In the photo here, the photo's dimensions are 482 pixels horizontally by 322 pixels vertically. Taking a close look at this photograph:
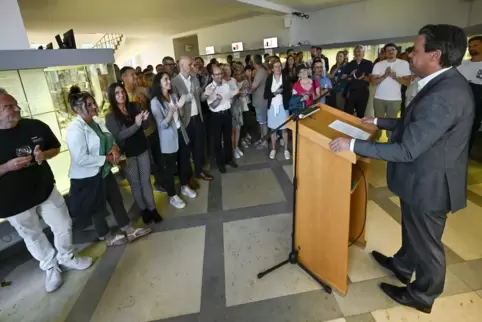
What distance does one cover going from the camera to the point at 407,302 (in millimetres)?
1824

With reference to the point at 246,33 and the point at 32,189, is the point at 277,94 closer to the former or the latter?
the point at 32,189

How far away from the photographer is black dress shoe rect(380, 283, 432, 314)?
1.79m

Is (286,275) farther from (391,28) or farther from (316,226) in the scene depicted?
(391,28)

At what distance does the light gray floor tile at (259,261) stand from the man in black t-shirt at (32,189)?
4.37ft

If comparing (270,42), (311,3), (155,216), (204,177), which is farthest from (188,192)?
(270,42)

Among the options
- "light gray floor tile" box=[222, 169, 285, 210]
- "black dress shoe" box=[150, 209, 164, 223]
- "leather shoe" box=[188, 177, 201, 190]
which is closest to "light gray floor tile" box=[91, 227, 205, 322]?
"black dress shoe" box=[150, 209, 164, 223]

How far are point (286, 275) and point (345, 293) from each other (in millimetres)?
435

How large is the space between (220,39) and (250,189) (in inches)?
424

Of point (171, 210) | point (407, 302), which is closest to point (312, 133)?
point (407, 302)

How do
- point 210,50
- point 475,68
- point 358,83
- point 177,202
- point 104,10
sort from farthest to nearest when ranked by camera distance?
point 210,50, point 104,10, point 358,83, point 177,202, point 475,68

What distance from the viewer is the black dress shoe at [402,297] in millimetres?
1790

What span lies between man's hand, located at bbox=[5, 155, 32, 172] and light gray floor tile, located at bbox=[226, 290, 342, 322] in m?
1.65

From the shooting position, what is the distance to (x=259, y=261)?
2.37 m

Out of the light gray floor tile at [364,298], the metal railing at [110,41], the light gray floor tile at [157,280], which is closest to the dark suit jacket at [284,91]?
the light gray floor tile at [157,280]
